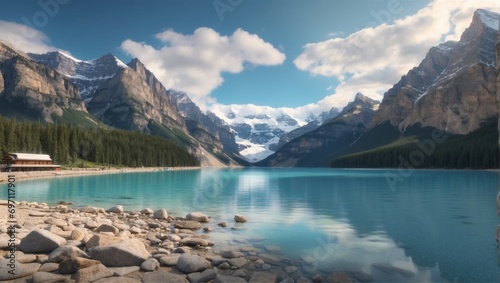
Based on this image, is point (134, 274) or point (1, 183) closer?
point (134, 274)

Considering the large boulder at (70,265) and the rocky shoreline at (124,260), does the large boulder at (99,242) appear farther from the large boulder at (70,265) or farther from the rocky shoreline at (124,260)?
the large boulder at (70,265)

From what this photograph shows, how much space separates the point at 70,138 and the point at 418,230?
16678cm

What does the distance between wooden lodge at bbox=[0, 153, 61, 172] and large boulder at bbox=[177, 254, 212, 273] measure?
389 ft

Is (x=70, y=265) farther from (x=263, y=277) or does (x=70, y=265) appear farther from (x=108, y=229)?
(x=108, y=229)

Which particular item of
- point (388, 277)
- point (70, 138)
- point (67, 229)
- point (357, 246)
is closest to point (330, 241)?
point (357, 246)

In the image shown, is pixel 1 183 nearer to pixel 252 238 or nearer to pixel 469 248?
pixel 252 238

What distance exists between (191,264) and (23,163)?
402ft

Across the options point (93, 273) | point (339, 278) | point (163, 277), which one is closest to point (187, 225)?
point (163, 277)

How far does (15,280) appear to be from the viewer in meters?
13.5

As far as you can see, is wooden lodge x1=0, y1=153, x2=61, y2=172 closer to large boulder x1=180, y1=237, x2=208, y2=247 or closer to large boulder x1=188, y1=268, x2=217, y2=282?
large boulder x1=180, y1=237, x2=208, y2=247

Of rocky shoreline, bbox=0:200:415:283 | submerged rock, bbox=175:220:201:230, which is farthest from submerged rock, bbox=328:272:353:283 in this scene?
submerged rock, bbox=175:220:201:230

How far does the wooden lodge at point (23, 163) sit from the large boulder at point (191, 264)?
389 feet

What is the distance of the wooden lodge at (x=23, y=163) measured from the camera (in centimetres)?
10969

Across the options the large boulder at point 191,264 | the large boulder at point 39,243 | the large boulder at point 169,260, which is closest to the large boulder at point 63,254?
the large boulder at point 39,243
